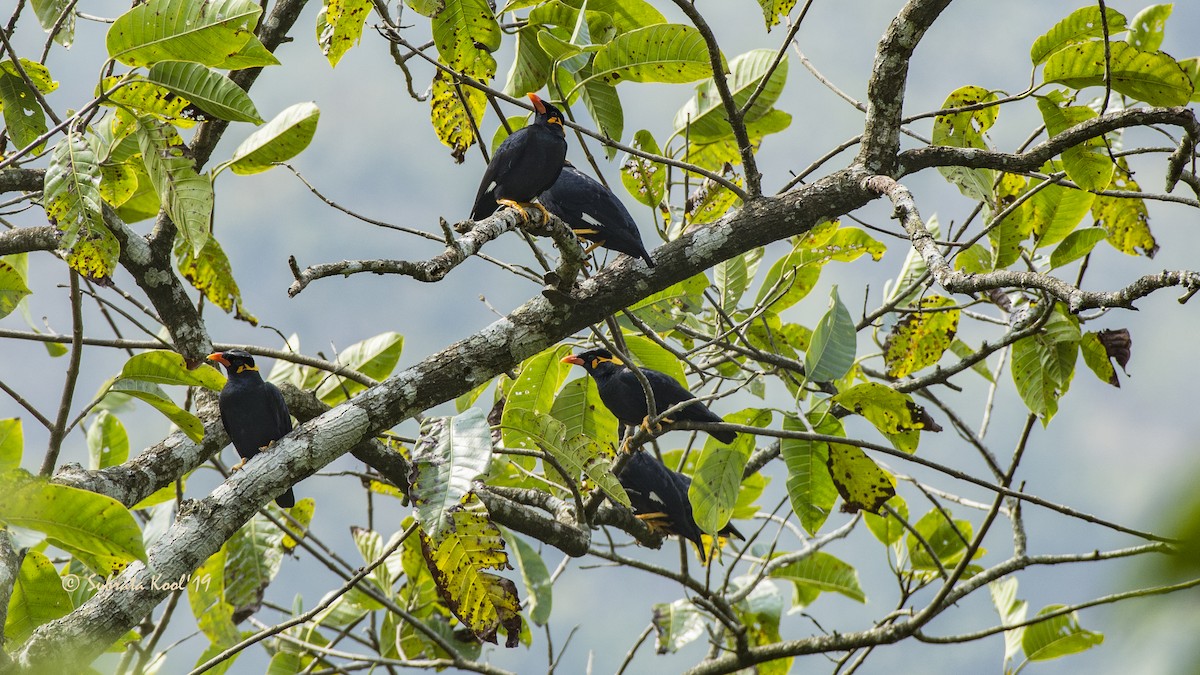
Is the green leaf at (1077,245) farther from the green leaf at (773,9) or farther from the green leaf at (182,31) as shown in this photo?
the green leaf at (182,31)

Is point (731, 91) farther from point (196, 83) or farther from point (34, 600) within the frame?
point (34, 600)

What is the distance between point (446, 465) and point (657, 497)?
240cm

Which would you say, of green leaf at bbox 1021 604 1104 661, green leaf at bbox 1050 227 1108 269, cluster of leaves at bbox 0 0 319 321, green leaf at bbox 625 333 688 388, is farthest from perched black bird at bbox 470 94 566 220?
→ green leaf at bbox 1021 604 1104 661

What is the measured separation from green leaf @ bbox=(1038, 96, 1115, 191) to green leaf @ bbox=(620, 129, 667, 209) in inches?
68.3

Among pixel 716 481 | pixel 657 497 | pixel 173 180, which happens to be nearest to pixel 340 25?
pixel 173 180

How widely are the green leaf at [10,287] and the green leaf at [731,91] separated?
9.04 feet

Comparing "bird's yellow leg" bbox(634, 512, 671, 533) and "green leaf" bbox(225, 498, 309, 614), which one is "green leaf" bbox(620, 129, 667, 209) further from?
"green leaf" bbox(225, 498, 309, 614)

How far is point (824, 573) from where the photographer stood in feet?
17.9

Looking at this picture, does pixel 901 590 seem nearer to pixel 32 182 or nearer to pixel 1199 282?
pixel 1199 282

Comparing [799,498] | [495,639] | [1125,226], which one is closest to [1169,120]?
[1125,226]

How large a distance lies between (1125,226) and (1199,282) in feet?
7.95

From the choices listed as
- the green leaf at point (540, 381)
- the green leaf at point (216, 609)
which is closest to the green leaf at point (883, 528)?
the green leaf at point (540, 381)

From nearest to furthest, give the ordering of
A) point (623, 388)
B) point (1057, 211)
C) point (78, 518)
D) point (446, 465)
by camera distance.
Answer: point (78, 518) < point (446, 465) < point (1057, 211) < point (623, 388)

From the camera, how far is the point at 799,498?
11.6 ft
